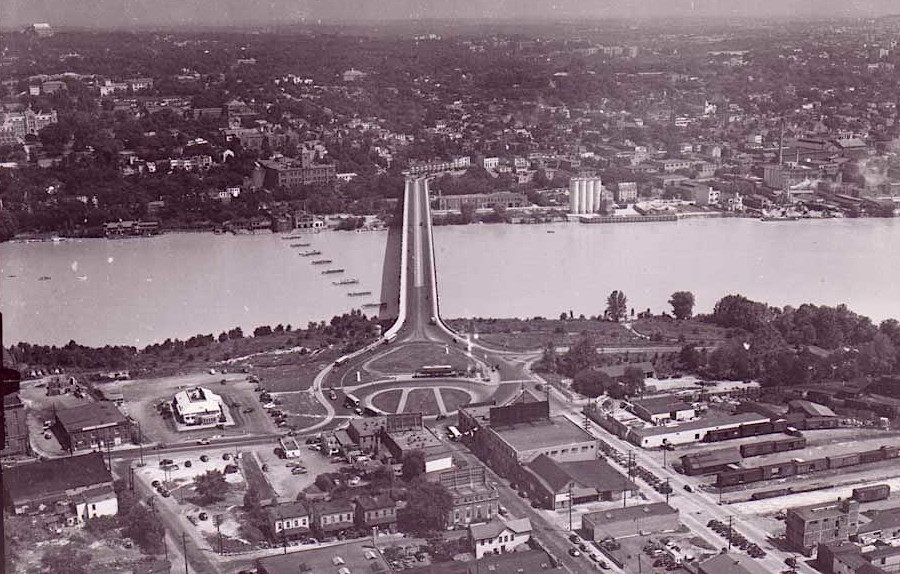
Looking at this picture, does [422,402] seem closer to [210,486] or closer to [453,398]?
[453,398]

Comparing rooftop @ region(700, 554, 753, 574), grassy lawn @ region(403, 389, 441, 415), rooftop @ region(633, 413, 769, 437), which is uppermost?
rooftop @ region(700, 554, 753, 574)

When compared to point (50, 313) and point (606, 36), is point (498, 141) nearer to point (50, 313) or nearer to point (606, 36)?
point (606, 36)

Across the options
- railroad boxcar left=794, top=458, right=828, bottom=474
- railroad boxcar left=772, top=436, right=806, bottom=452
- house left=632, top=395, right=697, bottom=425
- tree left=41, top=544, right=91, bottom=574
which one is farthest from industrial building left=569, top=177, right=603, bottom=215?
tree left=41, top=544, right=91, bottom=574

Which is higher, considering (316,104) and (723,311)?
(316,104)

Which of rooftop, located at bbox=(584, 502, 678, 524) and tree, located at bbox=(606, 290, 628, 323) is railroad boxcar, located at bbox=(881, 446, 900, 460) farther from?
tree, located at bbox=(606, 290, 628, 323)

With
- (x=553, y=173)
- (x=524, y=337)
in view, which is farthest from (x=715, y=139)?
(x=524, y=337)
